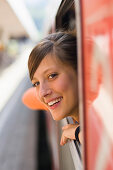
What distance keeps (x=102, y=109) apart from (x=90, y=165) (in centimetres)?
20

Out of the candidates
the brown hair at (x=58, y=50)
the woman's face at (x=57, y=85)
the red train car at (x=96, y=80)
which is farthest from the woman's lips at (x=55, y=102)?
the red train car at (x=96, y=80)

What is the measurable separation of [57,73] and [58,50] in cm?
10

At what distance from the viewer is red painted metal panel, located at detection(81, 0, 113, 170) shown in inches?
21.4

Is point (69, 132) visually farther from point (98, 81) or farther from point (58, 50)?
point (98, 81)

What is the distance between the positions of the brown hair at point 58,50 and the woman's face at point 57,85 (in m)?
0.02

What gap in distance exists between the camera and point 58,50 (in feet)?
3.24

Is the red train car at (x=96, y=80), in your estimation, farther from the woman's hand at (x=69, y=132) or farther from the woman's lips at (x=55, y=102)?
the woman's hand at (x=69, y=132)

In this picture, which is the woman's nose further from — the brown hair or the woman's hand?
the woman's hand

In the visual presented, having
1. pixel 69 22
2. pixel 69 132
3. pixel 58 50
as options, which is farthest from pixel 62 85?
pixel 69 22

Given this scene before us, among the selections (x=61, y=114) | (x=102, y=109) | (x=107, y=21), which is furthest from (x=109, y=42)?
(x=61, y=114)

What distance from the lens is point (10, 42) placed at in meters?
17.8

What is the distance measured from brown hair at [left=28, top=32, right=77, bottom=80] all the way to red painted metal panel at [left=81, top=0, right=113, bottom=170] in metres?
0.29

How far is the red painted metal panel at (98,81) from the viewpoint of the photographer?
0.54m

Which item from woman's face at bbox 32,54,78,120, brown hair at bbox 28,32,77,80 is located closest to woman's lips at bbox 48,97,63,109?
woman's face at bbox 32,54,78,120
